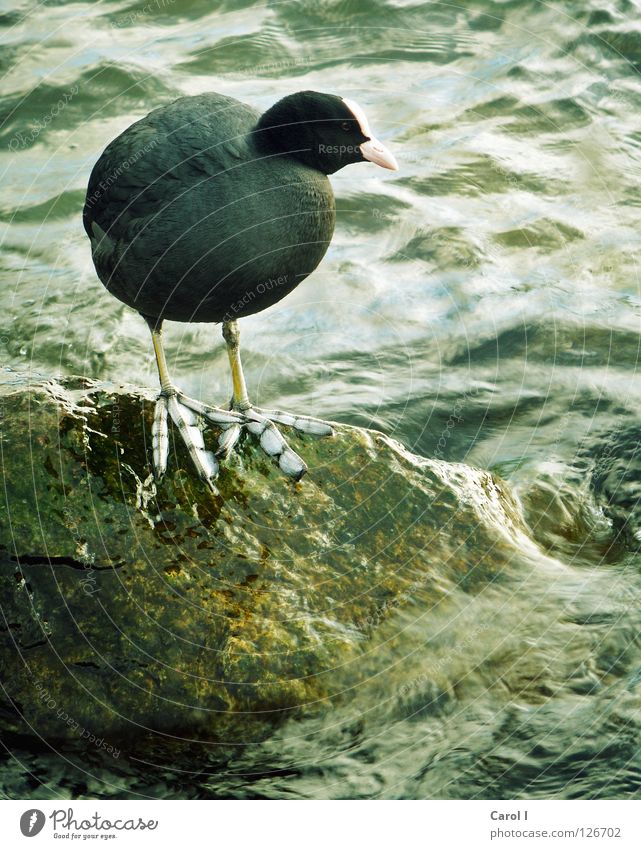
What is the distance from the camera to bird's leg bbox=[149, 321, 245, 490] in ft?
15.9

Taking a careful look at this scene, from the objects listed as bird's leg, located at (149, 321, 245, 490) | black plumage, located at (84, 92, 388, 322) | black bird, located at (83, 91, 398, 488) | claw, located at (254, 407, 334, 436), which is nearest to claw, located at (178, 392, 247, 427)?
bird's leg, located at (149, 321, 245, 490)

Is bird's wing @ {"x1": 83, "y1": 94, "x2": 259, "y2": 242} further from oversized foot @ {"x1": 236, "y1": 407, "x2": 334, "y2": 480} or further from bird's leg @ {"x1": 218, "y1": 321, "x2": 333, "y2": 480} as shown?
oversized foot @ {"x1": 236, "y1": 407, "x2": 334, "y2": 480}

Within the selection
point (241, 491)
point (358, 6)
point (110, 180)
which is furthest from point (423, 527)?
point (358, 6)

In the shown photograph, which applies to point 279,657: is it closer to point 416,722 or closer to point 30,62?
point 416,722

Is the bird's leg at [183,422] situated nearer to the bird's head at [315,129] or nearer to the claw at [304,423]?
the claw at [304,423]

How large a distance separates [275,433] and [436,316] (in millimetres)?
3589

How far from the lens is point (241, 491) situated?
4.86 meters

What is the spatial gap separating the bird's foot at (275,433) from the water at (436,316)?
3.10ft

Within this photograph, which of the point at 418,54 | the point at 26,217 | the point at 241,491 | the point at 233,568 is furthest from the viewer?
the point at 418,54

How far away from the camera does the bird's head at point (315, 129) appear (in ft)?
15.2

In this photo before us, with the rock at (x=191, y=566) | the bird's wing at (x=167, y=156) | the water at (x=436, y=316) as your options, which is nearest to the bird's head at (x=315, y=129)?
the bird's wing at (x=167, y=156)

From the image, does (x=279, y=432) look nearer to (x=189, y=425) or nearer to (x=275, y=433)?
(x=275, y=433)
